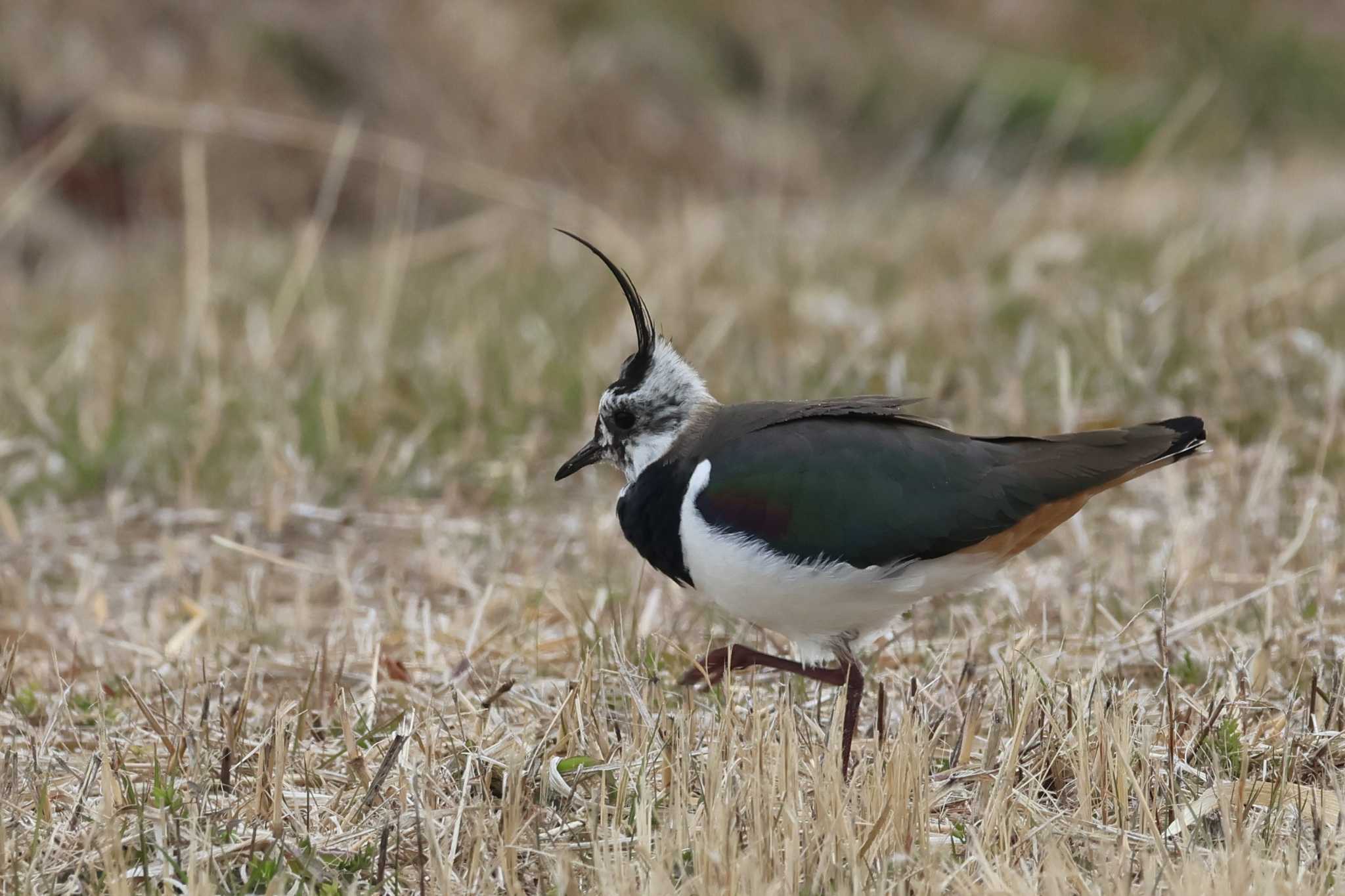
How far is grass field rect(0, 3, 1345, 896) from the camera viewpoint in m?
2.80

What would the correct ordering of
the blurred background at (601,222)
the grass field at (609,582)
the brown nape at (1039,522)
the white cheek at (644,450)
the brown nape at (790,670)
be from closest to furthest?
1. the grass field at (609,582)
2. the brown nape at (790,670)
3. the brown nape at (1039,522)
4. the white cheek at (644,450)
5. the blurred background at (601,222)

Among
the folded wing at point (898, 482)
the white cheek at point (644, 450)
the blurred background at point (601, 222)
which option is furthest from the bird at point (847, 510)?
the blurred background at point (601, 222)

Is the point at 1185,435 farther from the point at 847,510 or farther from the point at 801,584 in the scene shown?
the point at 801,584

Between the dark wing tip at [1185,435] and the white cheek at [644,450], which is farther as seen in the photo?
the white cheek at [644,450]

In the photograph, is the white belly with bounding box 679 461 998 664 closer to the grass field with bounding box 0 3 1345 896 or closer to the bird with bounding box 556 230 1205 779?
the bird with bounding box 556 230 1205 779

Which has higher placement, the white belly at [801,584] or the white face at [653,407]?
the white face at [653,407]

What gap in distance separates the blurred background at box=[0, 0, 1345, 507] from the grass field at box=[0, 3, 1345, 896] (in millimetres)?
40

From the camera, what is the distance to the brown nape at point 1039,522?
3.40 meters

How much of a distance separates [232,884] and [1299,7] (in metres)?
18.8

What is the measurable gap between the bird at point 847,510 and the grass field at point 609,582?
210 millimetres

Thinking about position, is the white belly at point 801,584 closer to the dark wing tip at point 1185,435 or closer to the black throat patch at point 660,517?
the black throat patch at point 660,517

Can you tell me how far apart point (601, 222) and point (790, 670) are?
475 centimetres

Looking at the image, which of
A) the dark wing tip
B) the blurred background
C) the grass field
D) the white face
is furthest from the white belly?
the blurred background

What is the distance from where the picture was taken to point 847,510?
3.33m
